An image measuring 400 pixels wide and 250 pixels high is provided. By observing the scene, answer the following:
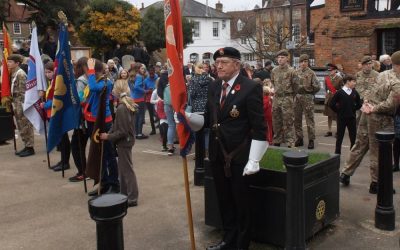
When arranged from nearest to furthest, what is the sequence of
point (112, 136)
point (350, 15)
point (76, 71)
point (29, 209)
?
point (112, 136) < point (29, 209) < point (76, 71) < point (350, 15)

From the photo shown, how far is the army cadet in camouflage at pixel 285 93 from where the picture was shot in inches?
382

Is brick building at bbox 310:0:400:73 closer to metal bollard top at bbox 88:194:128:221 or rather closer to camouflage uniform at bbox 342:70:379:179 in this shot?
camouflage uniform at bbox 342:70:379:179

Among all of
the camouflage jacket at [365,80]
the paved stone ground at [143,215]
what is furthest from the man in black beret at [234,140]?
the camouflage jacket at [365,80]

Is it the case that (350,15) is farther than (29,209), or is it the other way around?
(350,15)

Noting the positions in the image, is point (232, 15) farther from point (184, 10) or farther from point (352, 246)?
point (352, 246)

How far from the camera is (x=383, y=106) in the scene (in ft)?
19.4

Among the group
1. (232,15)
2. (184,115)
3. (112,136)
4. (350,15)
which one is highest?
(232,15)

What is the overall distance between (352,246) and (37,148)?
7919 mm

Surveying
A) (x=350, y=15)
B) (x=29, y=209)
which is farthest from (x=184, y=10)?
(x=29, y=209)

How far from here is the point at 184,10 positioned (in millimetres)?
59844

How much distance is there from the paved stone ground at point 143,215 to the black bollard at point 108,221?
2.14 metres

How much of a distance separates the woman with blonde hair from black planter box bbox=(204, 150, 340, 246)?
4.67ft

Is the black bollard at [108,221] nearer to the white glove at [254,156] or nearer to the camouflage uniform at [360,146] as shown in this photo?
the white glove at [254,156]

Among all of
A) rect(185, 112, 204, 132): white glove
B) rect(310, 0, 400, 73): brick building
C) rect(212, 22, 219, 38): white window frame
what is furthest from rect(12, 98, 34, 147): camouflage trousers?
rect(212, 22, 219, 38): white window frame
